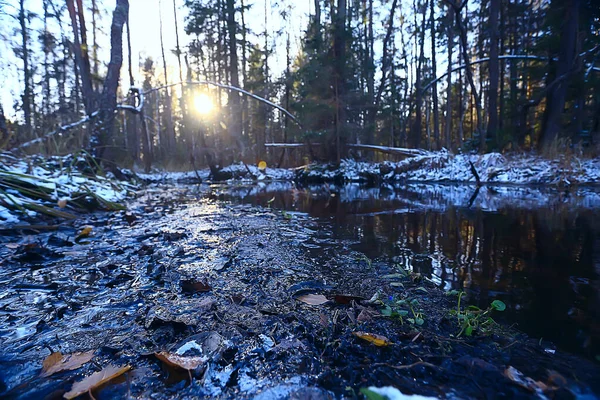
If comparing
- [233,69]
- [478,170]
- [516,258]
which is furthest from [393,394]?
[233,69]

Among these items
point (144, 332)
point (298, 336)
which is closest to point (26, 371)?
point (144, 332)

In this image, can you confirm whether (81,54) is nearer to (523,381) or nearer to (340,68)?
(340,68)

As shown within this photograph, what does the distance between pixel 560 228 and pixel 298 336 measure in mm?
3717

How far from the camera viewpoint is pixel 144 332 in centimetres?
126

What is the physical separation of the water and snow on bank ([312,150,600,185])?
15.9 feet

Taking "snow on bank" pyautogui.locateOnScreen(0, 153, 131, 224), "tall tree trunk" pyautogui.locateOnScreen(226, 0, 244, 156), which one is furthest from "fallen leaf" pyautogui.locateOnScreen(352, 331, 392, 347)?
"tall tree trunk" pyautogui.locateOnScreen(226, 0, 244, 156)

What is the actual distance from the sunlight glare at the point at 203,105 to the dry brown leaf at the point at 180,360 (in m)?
20.5

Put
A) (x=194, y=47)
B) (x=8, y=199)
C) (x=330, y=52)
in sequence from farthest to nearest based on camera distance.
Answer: (x=194, y=47) < (x=330, y=52) < (x=8, y=199)

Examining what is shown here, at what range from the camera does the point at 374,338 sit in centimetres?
115

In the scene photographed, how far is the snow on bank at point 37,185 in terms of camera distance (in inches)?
142

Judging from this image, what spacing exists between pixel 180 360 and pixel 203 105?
23.5 meters

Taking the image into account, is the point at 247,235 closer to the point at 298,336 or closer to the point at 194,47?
the point at 298,336

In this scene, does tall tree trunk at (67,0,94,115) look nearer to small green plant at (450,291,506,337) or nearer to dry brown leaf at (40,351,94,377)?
dry brown leaf at (40,351,94,377)

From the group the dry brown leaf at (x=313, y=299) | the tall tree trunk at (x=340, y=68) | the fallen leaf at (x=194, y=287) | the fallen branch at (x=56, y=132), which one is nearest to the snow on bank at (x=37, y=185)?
the fallen branch at (x=56, y=132)
